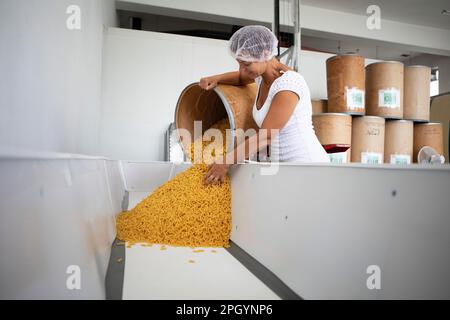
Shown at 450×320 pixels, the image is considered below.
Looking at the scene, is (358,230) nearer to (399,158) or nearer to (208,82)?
(208,82)

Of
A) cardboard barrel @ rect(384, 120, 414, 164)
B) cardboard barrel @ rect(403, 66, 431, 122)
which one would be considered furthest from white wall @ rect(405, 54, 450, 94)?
cardboard barrel @ rect(384, 120, 414, 164)

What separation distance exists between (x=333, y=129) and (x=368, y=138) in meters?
0.41

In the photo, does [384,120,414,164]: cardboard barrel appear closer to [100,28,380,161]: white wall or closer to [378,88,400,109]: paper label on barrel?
[378,88,400,109]: paper label on barrel

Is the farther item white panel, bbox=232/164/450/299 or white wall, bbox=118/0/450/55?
white wall, bbox=118/0/450/55

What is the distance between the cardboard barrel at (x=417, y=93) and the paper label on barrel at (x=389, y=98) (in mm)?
245

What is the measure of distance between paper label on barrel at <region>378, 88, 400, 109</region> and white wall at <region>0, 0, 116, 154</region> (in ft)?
8.52

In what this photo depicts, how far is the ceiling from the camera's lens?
470cm

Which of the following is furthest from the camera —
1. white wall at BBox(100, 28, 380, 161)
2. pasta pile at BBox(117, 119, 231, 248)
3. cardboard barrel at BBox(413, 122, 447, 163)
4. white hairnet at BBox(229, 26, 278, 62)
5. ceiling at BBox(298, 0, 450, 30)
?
ceiling at BBox(298, 0, 450, 30)

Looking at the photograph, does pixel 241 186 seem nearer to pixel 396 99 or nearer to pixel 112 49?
pixel 396 99

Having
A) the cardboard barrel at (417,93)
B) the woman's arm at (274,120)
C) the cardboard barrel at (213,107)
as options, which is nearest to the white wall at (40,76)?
the cardboard barrel at (213,107)

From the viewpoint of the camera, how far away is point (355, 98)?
115 inches

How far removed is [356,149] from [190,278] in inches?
100

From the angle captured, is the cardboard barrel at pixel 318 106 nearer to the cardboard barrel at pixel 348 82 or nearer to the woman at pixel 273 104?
the cardboard barrel at pixel 348 82

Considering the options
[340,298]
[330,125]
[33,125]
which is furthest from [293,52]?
[340,298]
